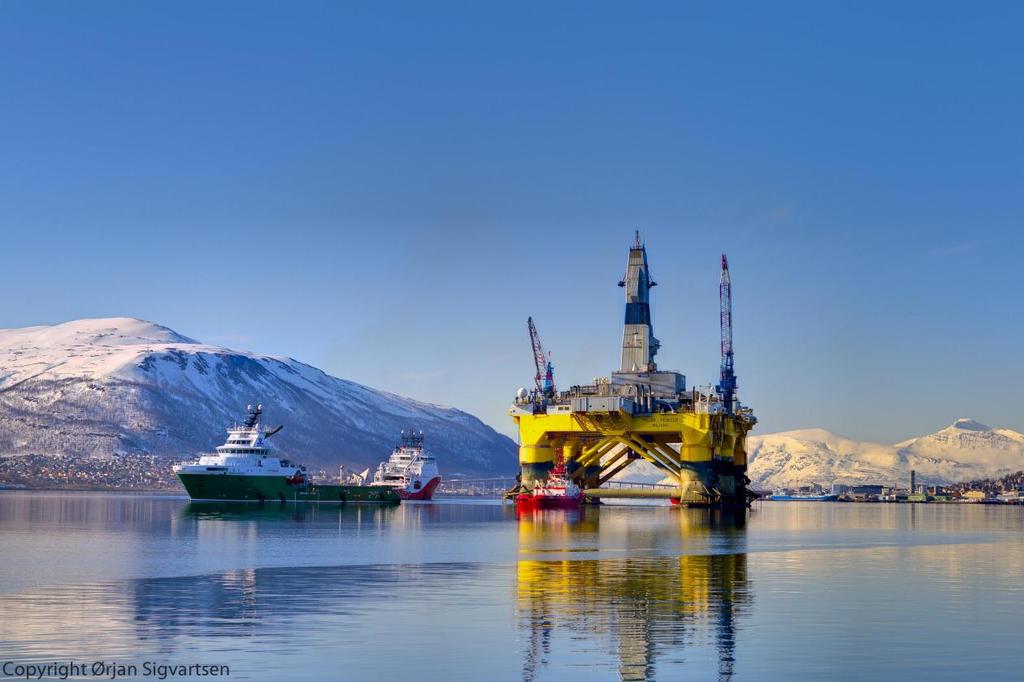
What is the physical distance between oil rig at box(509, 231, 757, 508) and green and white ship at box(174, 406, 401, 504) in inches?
1069

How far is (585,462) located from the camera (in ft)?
463

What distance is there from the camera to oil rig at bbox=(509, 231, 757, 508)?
433 ft

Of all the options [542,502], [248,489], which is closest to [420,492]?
[248,489]

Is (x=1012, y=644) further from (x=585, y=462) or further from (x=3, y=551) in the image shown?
(x=585, y=462)

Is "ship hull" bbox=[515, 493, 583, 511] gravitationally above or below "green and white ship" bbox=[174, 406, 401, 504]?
below

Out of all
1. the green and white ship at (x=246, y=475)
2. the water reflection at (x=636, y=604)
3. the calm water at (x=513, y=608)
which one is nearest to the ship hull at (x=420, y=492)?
the green and white ship at (x=246, y=475)

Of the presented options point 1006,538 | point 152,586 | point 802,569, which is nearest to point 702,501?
point 1006,538

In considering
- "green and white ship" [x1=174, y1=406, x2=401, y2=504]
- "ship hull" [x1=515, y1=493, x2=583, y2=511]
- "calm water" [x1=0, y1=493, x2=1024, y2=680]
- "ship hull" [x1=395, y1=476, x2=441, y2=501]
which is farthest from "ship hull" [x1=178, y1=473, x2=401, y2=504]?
"calm water" [x1=0, y1=493, x2=1024, y2=680]

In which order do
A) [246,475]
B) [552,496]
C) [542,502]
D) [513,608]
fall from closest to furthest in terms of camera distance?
[513,608]
[542,502]
[552,496]
[246,475]

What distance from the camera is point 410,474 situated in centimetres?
18262

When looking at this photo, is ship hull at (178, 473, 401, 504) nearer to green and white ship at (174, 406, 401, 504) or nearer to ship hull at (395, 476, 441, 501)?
green and white ship at (174, 406, 401, 504)

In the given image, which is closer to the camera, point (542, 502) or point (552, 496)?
point (542, 502)

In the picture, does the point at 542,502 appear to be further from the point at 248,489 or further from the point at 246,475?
the point at 248,489

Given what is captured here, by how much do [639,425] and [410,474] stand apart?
57923 millimetres
